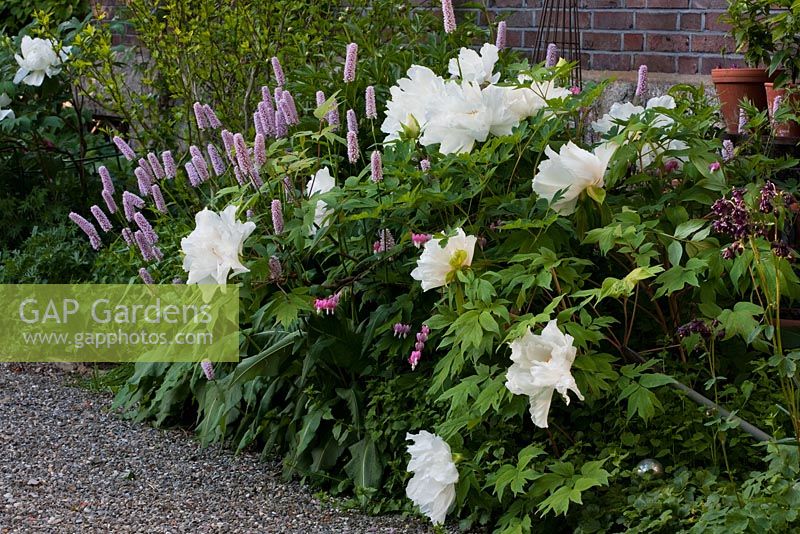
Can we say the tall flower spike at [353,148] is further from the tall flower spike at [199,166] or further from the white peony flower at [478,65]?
the tall flower spike at [199,166]

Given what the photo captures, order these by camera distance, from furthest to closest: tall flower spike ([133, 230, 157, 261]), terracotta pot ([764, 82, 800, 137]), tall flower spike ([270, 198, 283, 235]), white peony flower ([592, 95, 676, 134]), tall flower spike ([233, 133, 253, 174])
→ terracotta pot ([764, 82, 800, 137]) < tall flower spike ([133, 230, 157, 261]) < white peony flower ([592, 95, 676, 134]) < tall flower spike ([233, 133, 253, 174]) < tall flower spike ([270, 198, 283, 235])

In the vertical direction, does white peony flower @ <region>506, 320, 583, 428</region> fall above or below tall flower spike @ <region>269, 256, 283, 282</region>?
below

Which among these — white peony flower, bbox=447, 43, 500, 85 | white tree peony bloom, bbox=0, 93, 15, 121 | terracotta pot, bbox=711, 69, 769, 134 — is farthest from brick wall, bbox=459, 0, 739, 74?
white tree peony bloom, bbox=0, 93, 15, 121

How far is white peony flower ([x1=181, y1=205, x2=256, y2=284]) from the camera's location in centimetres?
287

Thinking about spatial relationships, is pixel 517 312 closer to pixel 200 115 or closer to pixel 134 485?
pixel 134 485

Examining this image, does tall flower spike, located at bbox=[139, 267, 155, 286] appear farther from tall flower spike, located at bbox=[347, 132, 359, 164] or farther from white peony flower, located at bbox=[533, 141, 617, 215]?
white peony flower, located at bbox=[533, 141, 617, 215]

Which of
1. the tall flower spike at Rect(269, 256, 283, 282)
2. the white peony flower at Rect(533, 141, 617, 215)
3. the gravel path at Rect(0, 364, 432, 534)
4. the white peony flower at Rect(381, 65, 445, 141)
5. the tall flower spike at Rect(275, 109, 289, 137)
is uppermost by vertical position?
the white peony flower at Rect(381, 65, 445, 141)

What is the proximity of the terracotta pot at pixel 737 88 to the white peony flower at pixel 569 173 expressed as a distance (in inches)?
62.3

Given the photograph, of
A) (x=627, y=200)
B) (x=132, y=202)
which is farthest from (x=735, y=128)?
(x=132, y=202)

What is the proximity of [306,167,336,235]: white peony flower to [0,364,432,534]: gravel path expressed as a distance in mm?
811

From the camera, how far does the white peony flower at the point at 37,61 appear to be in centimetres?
541

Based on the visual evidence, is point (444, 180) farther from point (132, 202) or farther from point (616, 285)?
point (132, 202)

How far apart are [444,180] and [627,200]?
1.81ft

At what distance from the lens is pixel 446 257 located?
268 centimetres
